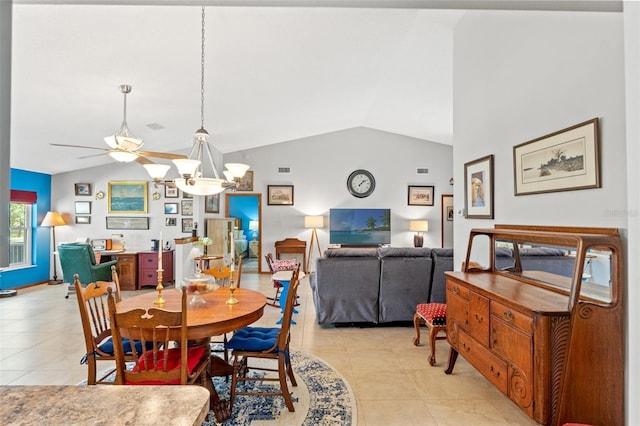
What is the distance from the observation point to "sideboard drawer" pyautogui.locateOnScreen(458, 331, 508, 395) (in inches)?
79.7

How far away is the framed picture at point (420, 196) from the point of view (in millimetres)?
7895

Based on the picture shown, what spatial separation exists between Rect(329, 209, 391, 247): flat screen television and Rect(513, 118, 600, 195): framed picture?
5.15 metres

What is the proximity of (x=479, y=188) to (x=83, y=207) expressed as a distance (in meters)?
7.21

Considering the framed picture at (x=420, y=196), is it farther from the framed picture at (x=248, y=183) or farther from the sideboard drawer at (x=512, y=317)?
the sideboard drawer at (x=512, y=317)

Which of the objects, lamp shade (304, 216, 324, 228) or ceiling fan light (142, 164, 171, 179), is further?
lamp shade (304, 216, 324, 228)

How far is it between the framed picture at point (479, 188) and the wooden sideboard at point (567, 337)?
0.92 metres

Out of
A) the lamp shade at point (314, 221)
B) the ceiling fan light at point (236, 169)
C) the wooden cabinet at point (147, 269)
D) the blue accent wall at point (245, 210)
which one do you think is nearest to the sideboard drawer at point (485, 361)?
the ceiling fan light at point (236, 169)

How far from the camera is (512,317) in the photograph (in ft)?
6.31

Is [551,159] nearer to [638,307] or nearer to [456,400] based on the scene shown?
[638,307]

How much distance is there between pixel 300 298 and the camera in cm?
537

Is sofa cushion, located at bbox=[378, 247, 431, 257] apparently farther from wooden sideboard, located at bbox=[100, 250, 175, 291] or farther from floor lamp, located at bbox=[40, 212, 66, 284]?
floor lamp, located at bbox=[40, 212, 66, 284]

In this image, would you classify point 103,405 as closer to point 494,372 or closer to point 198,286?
A: point 198,286

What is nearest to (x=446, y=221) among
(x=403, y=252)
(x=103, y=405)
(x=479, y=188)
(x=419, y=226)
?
(x=419, y=226)

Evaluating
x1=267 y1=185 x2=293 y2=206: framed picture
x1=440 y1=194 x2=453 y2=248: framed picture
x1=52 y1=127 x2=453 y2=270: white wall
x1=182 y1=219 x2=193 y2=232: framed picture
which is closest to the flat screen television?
x1=52 y1=127 x2=453 y2=270: white wall
